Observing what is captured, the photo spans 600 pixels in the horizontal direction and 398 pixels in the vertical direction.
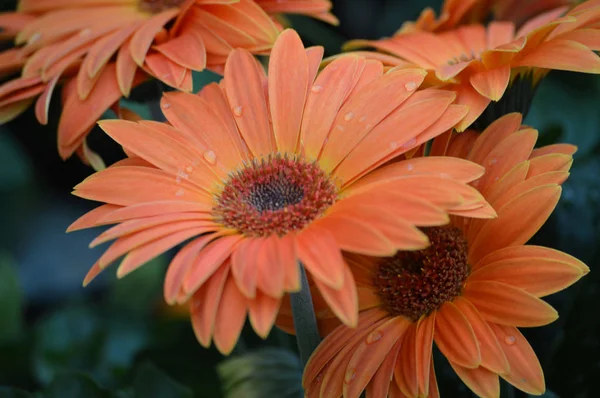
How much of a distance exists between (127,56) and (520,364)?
500 mm

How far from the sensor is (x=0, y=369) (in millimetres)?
1142

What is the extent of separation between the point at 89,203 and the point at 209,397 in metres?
0.65

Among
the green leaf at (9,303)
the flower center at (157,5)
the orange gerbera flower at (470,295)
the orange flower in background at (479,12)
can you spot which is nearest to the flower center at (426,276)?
the orange gerbera flower at (470,295)

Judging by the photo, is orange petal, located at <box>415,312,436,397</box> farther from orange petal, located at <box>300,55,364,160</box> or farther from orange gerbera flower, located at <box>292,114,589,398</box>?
orange petal, located at <box>300,55,364,160</box>

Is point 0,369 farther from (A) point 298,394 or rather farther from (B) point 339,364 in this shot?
(B) point 339,364

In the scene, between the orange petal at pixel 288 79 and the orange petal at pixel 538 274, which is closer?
the orange petal at pixel 538 274

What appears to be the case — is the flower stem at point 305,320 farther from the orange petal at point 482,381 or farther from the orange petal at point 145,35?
the orange petal at point 145,35

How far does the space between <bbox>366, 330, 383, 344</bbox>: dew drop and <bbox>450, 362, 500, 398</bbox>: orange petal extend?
0.08 meters

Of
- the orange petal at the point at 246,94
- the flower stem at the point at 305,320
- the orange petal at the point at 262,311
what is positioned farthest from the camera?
the orange petal at the point at 246,94

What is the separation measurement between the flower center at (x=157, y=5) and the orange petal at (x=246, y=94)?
0.81 ft

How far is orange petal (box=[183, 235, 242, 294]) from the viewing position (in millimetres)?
565

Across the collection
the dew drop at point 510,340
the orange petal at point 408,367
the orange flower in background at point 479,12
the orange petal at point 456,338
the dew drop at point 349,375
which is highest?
the orange flower in background at point 479,12

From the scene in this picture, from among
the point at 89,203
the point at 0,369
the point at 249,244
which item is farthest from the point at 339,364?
the point at 89,203

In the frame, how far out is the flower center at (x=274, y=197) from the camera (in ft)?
2.26
